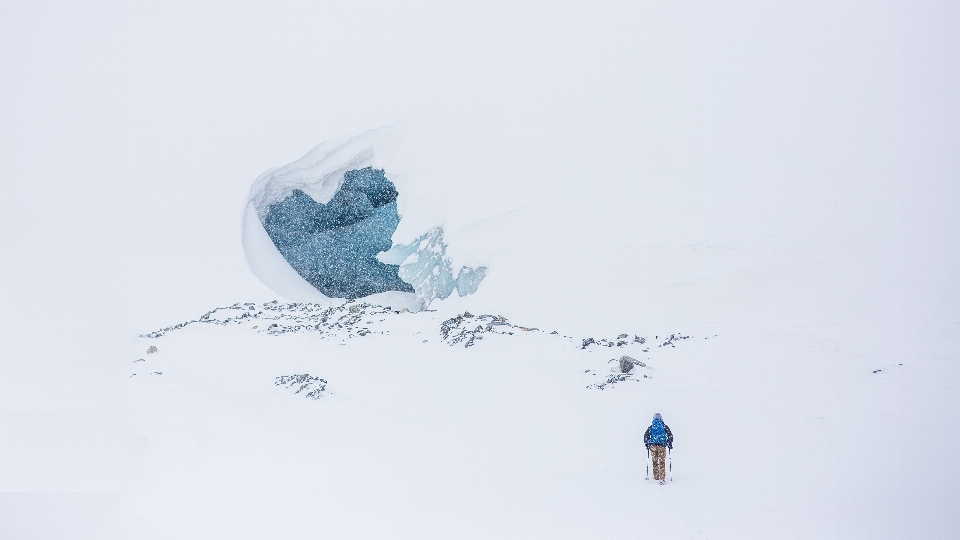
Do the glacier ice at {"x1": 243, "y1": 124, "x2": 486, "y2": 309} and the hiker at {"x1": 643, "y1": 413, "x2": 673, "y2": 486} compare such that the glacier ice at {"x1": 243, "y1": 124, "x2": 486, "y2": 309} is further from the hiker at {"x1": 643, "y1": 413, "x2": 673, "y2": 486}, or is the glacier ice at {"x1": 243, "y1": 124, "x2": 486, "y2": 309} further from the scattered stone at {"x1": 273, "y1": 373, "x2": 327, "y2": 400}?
the hiker at {"x1": 643, "y1": 413, "x2": 673, "y2": 486}

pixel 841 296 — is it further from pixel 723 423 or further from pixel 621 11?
pixel 621 11

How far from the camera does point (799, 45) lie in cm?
1641

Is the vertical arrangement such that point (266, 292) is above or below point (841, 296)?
above

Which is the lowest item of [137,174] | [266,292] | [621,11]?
[266,292]

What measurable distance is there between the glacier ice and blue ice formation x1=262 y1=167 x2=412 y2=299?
28mm

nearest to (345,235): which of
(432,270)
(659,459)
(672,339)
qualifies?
(432,270)

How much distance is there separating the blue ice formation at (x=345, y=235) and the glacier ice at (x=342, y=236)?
0.03 meters

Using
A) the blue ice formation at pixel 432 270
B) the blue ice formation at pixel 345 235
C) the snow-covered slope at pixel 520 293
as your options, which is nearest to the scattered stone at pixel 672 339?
the snow-covered slope at pixel 520 293

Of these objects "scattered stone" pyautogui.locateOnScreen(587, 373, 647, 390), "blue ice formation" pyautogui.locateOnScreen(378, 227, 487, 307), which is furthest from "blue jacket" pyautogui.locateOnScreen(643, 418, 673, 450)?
"blue ice formation" pyautogui.locateOnScreen(378, 227, 487, 307)

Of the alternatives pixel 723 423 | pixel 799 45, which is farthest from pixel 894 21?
pixel 723 423

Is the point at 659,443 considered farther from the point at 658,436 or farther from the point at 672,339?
the point at 672,339

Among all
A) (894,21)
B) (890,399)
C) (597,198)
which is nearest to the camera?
(890,399)

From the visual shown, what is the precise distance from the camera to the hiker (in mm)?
6660

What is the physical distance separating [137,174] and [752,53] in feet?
48.5
